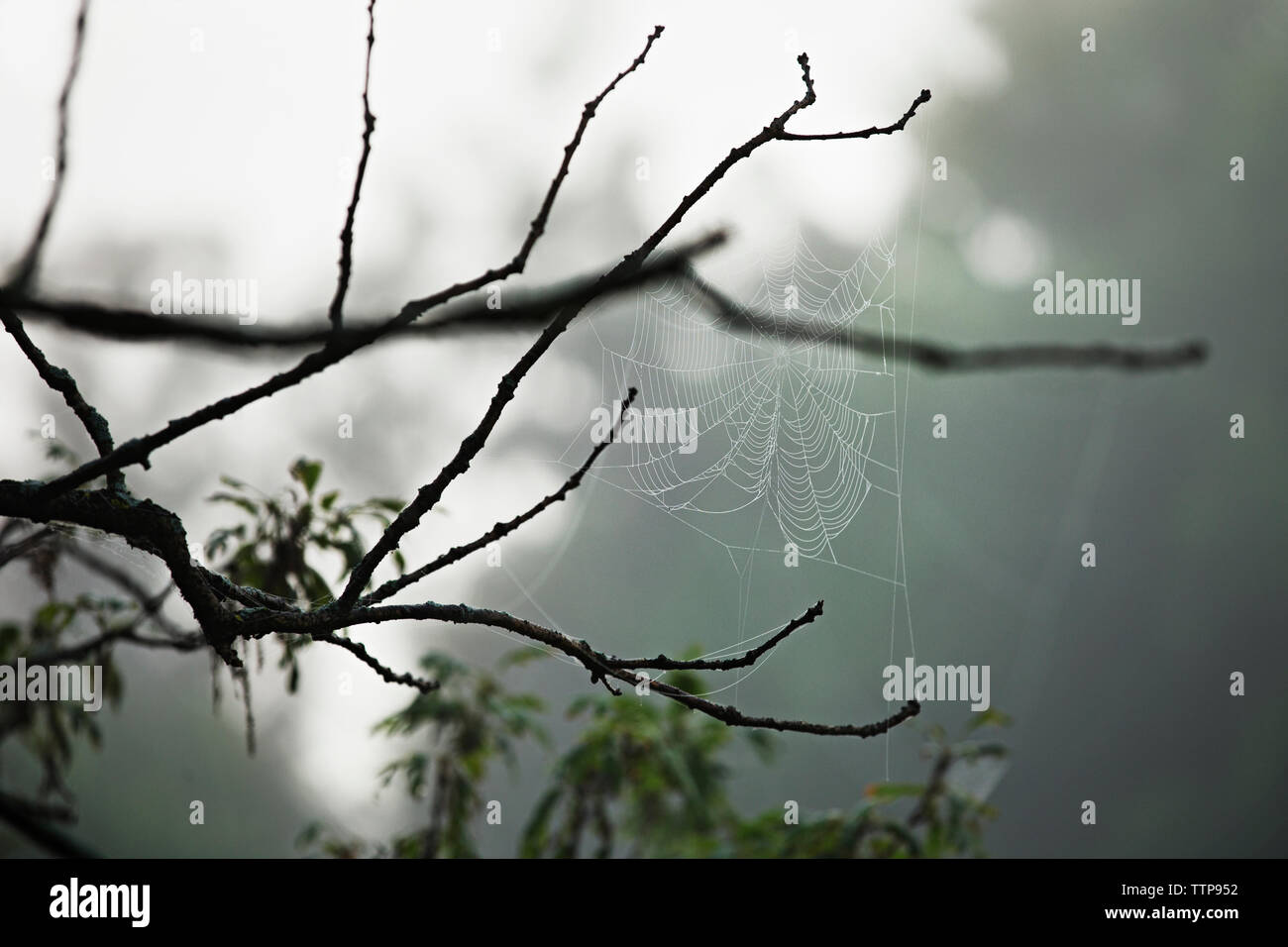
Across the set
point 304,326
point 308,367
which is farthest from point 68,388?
point 304,326

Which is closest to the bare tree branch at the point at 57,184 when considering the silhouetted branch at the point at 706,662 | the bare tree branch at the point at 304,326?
the bare tree branch at the point at 304,326

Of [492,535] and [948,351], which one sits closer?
[948,351]

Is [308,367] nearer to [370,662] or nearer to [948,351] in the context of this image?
[948,351]

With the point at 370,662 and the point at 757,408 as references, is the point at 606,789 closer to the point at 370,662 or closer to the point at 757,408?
the point at 757,408

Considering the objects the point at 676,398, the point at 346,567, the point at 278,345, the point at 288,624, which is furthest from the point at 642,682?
the point at 676,398

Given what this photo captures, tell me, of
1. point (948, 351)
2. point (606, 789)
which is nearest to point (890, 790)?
point (606, 789)

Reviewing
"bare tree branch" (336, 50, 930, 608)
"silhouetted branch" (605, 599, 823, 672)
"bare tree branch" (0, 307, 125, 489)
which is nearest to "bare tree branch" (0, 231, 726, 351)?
"bare tree branch" (336, 50, 930, 608)

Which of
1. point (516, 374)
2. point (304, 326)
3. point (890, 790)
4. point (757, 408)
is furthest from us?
point (757, 408)

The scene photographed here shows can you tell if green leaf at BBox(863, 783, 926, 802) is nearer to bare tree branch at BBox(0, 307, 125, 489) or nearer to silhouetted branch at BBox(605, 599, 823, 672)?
silhouetted branch at BBox(605, 599, 823, 672)

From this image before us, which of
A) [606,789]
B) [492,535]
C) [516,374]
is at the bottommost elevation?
[606,789]

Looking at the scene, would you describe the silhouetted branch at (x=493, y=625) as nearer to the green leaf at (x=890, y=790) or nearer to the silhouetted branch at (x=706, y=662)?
the silhouetted branch at (x=706, y=662)

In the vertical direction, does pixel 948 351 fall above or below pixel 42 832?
above

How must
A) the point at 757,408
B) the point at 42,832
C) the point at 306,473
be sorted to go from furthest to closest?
the point at 757,408 < the point at 306,473 < the point at 42,832

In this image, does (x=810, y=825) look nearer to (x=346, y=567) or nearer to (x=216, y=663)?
(x=346, y=567)
